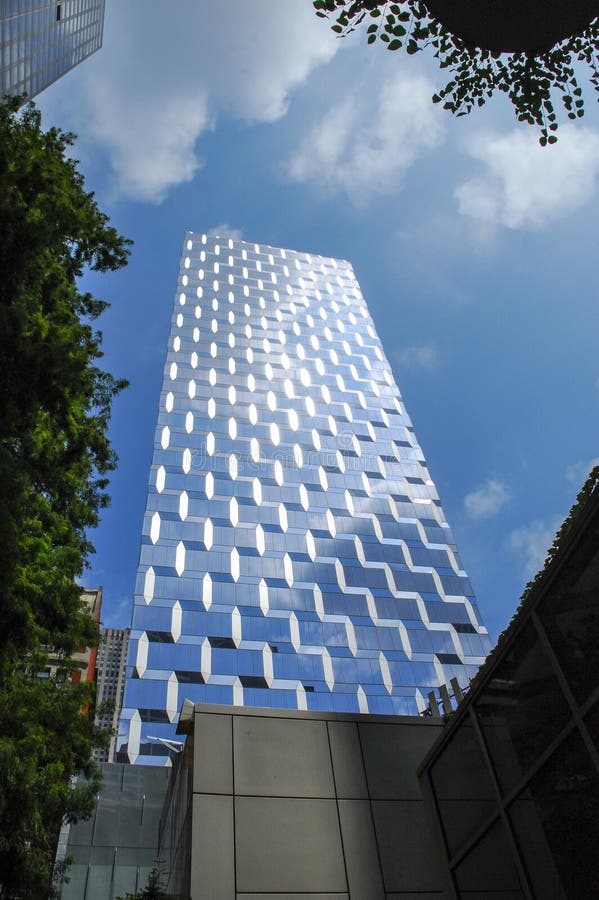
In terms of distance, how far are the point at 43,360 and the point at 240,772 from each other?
7407mm

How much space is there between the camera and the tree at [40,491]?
10.6 m

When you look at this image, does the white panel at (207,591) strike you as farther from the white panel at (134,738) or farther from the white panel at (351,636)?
the white panel at (351,636)

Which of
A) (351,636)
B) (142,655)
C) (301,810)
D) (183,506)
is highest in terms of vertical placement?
(183,506)

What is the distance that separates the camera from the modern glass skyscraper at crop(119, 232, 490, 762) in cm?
4856

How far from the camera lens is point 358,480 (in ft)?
215

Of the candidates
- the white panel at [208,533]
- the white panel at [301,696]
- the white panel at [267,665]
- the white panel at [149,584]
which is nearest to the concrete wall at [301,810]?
the white panel at [301,696]

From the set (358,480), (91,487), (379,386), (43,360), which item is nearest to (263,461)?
(358,480)

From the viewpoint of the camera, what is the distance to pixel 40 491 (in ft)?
42.6

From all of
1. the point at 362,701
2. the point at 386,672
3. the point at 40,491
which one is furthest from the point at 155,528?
the point at 40,491

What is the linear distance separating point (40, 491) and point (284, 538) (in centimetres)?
4581

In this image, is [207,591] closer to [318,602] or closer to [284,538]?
[284,538]

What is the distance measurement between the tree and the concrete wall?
3295 millimetres

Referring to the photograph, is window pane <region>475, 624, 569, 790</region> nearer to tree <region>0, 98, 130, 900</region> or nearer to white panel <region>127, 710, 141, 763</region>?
tree <region>0, 98, 130, 900</region>

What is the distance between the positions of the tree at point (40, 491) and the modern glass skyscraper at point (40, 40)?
4349 cm
